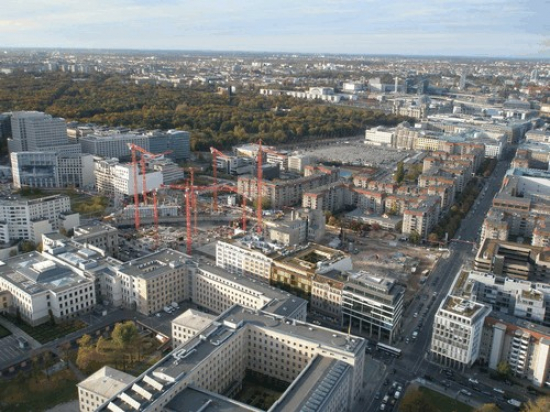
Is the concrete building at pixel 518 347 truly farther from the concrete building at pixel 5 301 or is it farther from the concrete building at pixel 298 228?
the concrete building at pixel 5 301

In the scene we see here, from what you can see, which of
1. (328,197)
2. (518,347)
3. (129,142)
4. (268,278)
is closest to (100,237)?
(268,278)

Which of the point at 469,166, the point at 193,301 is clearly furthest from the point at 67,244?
the point at 469,166

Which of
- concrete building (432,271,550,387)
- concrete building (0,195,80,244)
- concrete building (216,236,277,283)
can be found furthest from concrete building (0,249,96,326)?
concrete building (432,271,550,387)

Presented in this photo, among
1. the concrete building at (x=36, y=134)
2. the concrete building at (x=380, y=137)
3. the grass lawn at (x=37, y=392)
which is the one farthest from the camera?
the concrete building at (x=380, y=137)

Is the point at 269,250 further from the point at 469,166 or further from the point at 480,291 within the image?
the point at 469,166

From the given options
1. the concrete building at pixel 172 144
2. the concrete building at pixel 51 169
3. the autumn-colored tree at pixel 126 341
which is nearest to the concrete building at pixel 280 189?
the concrete building at pixel 51 169

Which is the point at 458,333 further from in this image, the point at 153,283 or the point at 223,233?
the point at 223,233

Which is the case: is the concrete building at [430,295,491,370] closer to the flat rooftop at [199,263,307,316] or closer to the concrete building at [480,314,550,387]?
the concrete building at [480,314,550,387]
